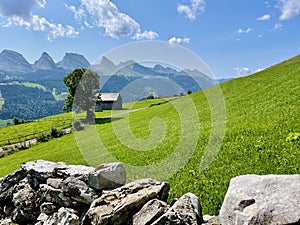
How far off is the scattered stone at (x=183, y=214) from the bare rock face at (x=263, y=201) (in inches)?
49.1

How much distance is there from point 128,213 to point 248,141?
9.28 meters

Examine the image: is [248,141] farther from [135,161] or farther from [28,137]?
[28,137]

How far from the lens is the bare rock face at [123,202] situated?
816 cm

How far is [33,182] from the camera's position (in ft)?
43.1

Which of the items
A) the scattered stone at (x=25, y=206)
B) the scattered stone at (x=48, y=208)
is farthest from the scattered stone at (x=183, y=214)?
the scattered stone at (x=25, y=206)

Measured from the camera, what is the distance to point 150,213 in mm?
7789

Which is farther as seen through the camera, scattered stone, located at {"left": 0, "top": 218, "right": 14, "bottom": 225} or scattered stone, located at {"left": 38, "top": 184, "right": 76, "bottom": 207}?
scattered stone, located at {"left": 0, "top": 218, "right": 14, "bottom": 225}

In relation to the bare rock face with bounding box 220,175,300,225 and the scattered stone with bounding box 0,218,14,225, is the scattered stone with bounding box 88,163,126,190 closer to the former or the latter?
the bare rock face with bounding box 220,175,300,225

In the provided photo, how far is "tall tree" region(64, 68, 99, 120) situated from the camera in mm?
77938

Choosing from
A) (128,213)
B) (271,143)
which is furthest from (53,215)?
(271,143)

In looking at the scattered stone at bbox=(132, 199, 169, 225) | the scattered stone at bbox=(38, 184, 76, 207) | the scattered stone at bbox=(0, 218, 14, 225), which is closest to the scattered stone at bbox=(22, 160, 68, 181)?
the scattered stone at bbox=(38, 184, 76, 207)

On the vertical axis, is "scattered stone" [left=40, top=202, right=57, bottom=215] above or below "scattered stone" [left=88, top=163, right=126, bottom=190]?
below

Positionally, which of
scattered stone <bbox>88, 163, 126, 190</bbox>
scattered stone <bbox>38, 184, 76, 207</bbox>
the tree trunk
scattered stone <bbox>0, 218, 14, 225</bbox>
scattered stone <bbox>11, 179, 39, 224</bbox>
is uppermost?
the tree trunk

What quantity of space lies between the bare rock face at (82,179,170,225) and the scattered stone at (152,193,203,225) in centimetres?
117
